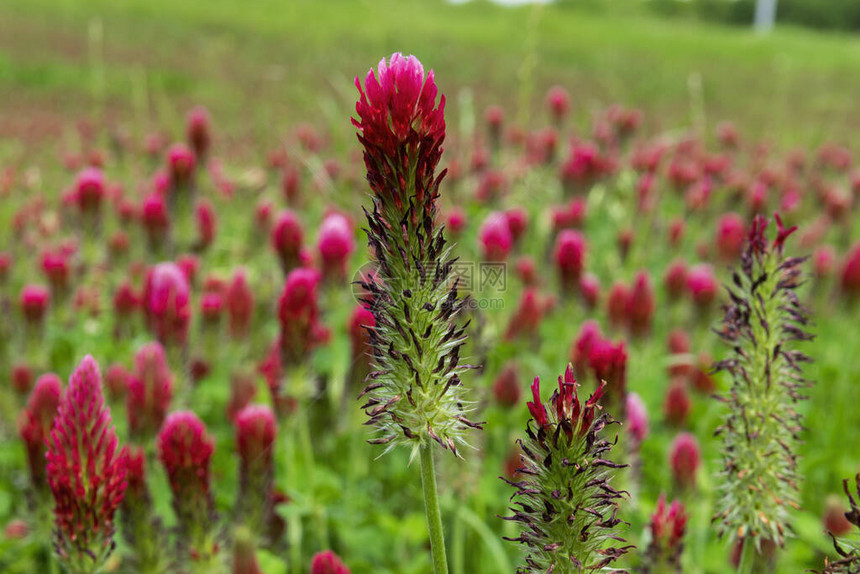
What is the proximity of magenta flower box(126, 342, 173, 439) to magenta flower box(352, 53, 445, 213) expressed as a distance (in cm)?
151

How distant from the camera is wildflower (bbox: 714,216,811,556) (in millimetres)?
1112

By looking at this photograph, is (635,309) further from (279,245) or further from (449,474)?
(279,245)

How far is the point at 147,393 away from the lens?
2.22 metres

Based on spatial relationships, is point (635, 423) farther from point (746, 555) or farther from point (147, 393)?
point (147, 393)

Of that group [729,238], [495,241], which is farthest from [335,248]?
[729,238]

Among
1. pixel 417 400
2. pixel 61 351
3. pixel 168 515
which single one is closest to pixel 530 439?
pixel 417 400

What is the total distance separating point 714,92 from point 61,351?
1326 cm

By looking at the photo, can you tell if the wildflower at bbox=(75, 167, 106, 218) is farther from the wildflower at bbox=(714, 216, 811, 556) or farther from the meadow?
the wildflower at bbox=(714, 216, 811, 556)

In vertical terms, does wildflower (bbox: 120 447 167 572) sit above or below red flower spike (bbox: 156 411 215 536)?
below

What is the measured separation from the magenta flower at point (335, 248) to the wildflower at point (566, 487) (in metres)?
1.93

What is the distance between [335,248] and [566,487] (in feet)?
6.55

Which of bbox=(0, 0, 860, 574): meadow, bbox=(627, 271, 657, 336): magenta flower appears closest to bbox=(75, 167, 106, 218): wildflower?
bbox=(0, 0, 860, 574): meadow

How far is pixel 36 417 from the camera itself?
177 centimetres

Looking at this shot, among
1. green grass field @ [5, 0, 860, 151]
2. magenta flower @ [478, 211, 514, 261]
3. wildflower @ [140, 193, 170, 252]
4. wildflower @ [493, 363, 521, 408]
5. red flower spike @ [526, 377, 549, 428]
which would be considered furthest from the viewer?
green grass field @ [5, 0, 860, 151]
